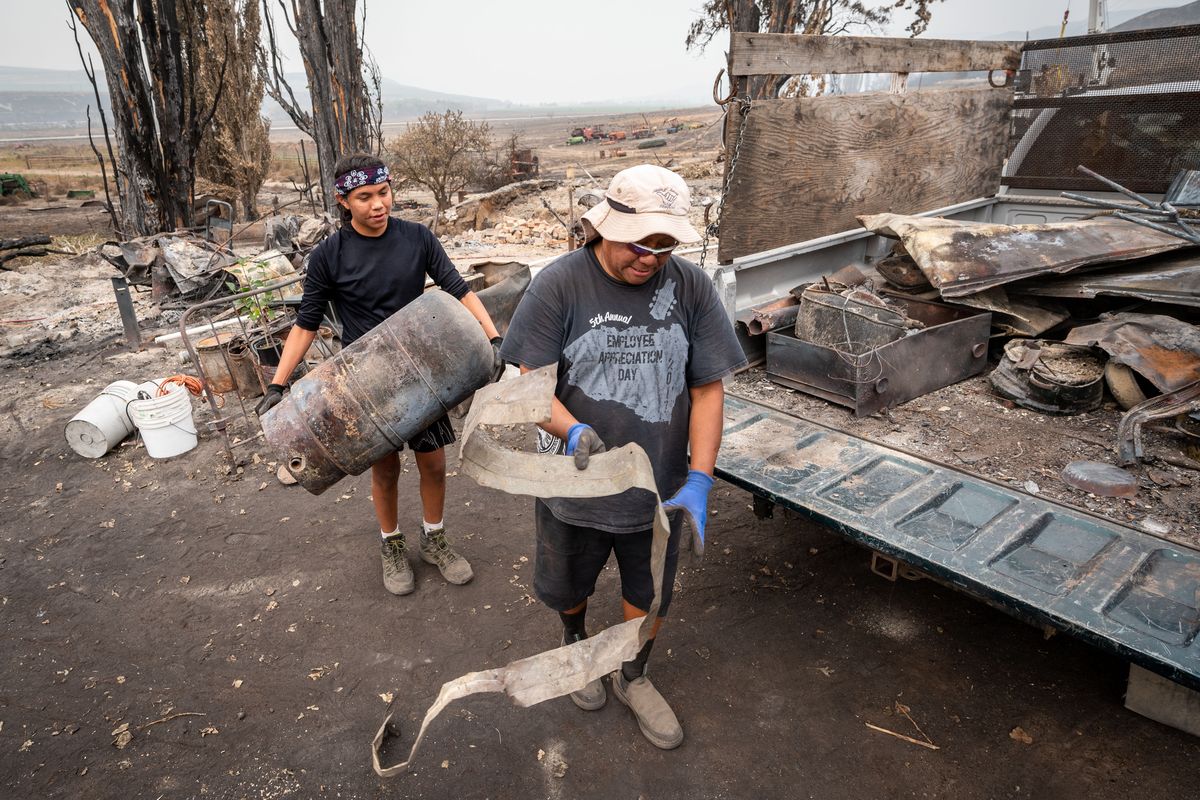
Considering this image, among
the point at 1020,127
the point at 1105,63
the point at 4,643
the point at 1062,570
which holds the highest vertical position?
the point at 1105,63

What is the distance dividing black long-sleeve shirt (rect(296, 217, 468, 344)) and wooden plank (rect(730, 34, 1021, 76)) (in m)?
1.71

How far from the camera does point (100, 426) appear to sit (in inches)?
191

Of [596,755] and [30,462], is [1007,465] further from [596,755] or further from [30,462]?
[30,462]

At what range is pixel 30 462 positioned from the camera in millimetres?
4934

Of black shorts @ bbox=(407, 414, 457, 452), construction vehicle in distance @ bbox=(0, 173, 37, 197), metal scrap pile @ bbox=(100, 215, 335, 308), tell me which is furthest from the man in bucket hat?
construction vehicle in distance @ bbox=(0, 173, 37, 197)

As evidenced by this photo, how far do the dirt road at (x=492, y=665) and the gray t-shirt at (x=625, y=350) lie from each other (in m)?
1.01

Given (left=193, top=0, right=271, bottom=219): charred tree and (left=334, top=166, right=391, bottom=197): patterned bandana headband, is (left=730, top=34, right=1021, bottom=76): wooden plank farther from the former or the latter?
(left=193, top=0, right=271, bottom=219): charred tree

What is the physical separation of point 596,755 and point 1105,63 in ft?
17.5

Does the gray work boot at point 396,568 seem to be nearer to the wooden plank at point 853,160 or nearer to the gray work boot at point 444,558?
the gray work boot at point 444,558

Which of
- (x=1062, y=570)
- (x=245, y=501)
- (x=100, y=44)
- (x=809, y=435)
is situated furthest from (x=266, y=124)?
(x=1062, y=570)

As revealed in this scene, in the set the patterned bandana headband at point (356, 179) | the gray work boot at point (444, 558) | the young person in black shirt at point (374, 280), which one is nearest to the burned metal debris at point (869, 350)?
the young person in black shirt at point (374, 280)

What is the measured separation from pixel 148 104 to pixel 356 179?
271 inches

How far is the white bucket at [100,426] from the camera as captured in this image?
15.9ft

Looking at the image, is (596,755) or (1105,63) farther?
(1105,63)
